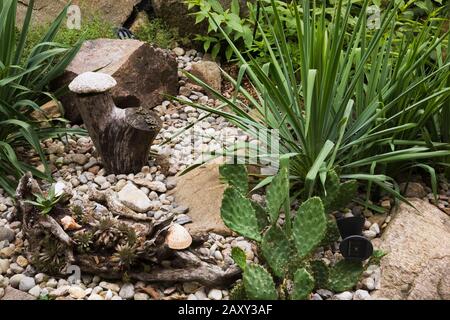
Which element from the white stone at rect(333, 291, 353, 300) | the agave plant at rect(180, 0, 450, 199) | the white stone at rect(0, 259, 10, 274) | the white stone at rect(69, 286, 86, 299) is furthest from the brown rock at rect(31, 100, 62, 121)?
the white stone at rect(333, 291, 353, 300)

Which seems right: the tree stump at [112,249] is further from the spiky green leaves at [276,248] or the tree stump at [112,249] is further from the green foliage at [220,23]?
the green foliage at [220,23]

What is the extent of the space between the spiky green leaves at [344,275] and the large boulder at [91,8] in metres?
3.20

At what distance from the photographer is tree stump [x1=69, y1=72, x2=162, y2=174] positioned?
12.3 feet

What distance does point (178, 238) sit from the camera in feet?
Result: 9.94

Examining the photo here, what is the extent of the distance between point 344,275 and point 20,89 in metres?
2.26

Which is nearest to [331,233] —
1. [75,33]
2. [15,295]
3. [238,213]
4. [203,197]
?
[238,213]

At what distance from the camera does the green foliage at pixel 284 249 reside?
2.83 m

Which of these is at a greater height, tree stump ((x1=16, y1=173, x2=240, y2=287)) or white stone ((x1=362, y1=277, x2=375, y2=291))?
tree stump ((x1=16, y1=173, x2=240, y2=287))

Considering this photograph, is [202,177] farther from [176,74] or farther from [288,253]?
[176,74]

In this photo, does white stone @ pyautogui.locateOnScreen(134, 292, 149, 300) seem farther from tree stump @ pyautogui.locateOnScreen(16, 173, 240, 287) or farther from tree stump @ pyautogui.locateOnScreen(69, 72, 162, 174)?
tree stump @ pyautogui.locateOnScreen(69, 72, 162, 174)

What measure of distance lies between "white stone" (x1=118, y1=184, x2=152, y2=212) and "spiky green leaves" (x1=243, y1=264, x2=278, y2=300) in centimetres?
94

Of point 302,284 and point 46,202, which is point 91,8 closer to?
point 46,202

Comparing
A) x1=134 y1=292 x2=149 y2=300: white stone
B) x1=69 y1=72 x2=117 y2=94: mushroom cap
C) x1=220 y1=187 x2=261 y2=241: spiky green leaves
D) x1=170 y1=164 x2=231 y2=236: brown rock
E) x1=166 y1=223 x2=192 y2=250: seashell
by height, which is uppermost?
x1=69 y1=72 x2=117 y2=94: mushroom cap

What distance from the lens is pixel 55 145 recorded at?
422cm
